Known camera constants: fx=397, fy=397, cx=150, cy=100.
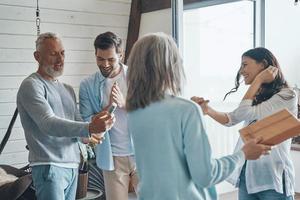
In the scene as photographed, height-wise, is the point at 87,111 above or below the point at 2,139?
above

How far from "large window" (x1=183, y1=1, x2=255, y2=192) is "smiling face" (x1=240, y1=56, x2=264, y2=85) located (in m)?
1.77

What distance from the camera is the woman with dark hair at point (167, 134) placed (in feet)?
4.49

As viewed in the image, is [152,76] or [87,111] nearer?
[152,76]

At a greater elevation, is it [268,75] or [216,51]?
[216,51]

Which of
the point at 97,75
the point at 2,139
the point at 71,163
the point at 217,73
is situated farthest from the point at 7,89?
the point at 217,73

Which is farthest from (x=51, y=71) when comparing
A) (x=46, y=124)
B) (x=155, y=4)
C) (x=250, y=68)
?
(x=155, y=4)

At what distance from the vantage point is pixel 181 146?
1396mm

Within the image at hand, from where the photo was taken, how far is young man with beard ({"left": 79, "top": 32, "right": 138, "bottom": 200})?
7.64ft

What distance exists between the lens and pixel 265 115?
6.82ft

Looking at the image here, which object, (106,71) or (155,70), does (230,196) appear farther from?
(155,70)

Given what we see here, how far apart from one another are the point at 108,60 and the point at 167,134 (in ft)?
3.41

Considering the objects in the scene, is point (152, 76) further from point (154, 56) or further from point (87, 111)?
point (87, 111)

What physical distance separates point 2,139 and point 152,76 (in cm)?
233

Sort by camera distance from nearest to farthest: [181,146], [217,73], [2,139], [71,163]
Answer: [181,146], [71,163], [2,139], [217,73]
